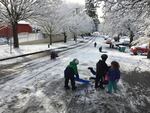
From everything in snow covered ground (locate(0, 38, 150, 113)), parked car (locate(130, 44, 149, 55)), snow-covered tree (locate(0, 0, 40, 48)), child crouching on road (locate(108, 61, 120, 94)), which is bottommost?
parked car (locate(130, 44, 149, 55))

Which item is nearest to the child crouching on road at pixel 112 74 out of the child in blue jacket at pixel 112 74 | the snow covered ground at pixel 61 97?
the child in blue jacket at pixel 112 74

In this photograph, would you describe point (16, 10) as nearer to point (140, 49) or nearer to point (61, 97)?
point (140, 49)

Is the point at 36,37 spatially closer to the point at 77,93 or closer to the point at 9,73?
the point at 9,73

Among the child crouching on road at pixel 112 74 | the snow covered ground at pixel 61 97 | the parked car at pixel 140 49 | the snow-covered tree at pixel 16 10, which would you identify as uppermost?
the snow-covered tree at pixel 16 10

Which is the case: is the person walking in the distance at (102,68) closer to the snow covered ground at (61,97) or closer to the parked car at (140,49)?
the snow covered ground at (61,97)

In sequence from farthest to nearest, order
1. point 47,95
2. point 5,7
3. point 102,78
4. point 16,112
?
point 5,7, point 102,78, point 47,95, point 16,112

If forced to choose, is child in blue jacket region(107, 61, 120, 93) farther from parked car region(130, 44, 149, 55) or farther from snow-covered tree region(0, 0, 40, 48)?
parked car region(130, 44, 149, 55)

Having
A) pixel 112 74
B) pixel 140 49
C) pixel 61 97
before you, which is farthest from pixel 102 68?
pixel 140 49

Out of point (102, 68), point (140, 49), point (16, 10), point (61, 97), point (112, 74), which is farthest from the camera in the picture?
point (140, 49)

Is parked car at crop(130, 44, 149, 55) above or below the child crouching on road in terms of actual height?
below

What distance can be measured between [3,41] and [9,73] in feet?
118

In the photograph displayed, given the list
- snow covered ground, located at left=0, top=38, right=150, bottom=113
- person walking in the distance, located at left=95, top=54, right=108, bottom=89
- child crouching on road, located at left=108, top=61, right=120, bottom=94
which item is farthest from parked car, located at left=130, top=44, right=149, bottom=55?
child crouching on road, located at left=108, top=61, right=120, bottom=94

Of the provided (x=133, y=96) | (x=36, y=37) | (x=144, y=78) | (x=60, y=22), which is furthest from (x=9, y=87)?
(x=36, y=37)

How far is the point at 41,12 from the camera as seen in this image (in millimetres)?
37281
